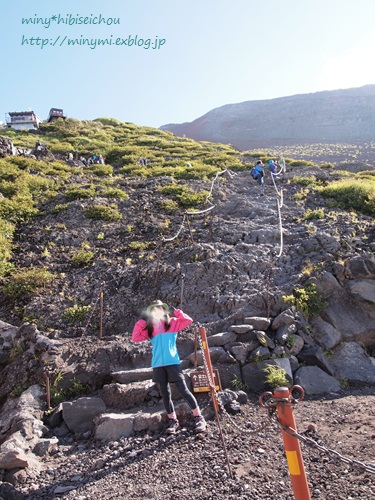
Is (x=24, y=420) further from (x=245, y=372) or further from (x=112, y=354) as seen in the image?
(x=245, y=372)

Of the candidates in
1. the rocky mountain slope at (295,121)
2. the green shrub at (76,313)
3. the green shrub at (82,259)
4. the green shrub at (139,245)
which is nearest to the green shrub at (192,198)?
the green shrub at (139,245)

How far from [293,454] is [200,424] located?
8.64ft

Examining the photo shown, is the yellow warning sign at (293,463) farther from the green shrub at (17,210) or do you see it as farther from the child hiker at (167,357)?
the green shrub at (17,210)

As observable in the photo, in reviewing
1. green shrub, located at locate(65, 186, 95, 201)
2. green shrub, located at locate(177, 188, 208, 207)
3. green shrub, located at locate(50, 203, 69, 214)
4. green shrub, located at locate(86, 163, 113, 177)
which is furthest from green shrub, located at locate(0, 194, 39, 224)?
green shrub, located at locate(86, 163, 113, 177)

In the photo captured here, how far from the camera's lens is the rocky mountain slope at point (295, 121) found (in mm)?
74625

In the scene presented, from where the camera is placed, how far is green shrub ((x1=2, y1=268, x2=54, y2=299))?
9180mm

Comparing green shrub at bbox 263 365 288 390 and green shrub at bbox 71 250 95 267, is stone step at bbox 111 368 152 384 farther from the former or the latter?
green shrub at bbox 71 250 95 267

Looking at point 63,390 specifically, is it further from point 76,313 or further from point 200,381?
point 200,381

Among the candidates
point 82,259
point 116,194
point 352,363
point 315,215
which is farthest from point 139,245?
point 352,363

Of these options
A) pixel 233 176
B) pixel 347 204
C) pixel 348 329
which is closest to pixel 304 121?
pixel 233 176

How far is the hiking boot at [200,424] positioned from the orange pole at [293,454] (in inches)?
99.2

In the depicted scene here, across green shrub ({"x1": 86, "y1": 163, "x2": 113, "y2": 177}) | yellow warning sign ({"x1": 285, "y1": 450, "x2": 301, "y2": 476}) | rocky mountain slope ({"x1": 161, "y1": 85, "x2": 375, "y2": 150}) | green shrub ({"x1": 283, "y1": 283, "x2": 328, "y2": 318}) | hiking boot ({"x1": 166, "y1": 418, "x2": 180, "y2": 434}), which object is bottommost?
hiking boot ({"x1": 166, "y1": 418, "x2": 180, "y2": 434})

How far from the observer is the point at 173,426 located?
17.3 ft

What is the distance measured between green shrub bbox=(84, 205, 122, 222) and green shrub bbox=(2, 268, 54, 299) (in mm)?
4236
